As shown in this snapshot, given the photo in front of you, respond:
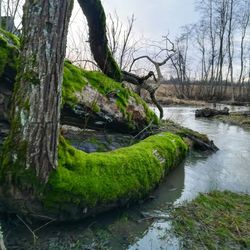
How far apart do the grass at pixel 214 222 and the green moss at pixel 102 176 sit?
2.24 ft

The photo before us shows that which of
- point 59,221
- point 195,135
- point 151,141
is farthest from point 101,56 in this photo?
point 59,221

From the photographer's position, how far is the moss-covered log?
3.51 meters

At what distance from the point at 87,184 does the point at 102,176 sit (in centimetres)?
31

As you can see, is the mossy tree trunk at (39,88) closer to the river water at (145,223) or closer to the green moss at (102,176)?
the green moss at (102,176)

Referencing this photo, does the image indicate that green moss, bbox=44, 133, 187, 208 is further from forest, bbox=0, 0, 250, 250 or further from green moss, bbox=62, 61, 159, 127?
green moss, bbox=62, 61, 159, 127

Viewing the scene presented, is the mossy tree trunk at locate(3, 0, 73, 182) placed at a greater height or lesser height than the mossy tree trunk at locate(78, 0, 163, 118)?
lesser

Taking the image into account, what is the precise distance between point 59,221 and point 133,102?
4.29 m

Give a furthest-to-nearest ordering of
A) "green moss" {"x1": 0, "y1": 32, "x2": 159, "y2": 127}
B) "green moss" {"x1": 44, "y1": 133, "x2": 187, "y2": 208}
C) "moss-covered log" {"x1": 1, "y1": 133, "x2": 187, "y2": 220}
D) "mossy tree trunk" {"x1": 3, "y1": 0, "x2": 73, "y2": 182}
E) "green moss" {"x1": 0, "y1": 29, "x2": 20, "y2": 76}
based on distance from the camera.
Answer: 1. "green moss" {"x1": 0, "y1": 32, "x2": 159, "y2": 127}
2. "green moss" {"x1": 0, "y1": 29, "x2": 20, "y2": 76}
3. "green moss" {"x1": 44, "y1": 133, "x2": 187, "y2": 208}
4. "moss-covered log" {"x1": 1, "y1": 133, "x2": 187, "y2": 220}
5. "mossy tree trunk" {"x1": 3, "y1": 0, "x2": 73, "y2": 182}

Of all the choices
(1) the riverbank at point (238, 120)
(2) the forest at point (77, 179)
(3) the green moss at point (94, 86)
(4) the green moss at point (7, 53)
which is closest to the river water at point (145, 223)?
(2) the forest at point (77, 179)

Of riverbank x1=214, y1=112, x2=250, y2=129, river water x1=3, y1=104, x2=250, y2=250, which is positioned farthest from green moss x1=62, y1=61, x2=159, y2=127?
riverbank x1=214, y1=112, x2=250, y2=129

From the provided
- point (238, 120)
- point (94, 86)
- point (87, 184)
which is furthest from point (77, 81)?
point (238, 120)

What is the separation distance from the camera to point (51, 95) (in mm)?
3404

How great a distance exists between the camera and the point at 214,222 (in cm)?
399

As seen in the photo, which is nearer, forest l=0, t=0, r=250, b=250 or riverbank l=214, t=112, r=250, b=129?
forest l=0, t=0, r=250, b=250
